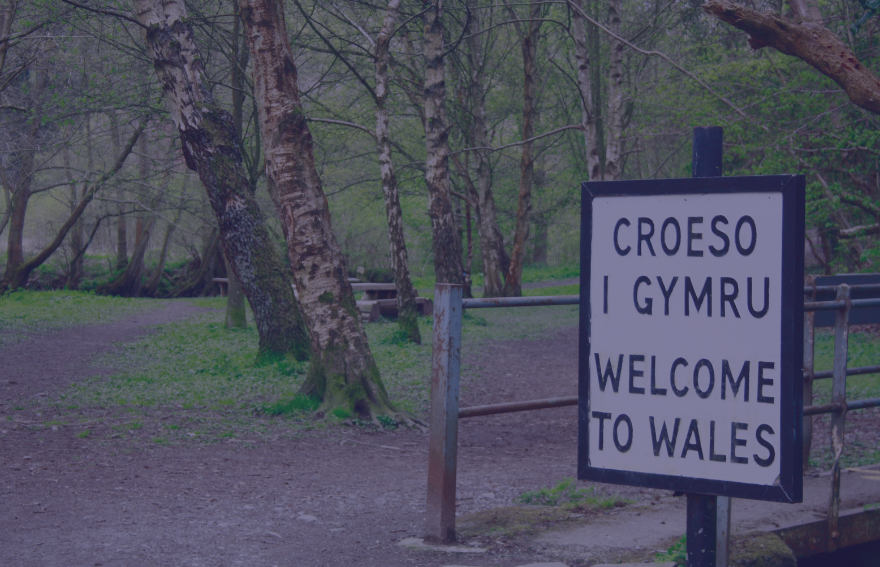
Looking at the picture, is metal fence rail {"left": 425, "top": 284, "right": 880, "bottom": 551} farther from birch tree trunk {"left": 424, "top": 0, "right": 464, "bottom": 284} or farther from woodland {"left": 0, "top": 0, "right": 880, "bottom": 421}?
birch tree trunk {"left": 424, "top": 0, "right": 464, "bottom": 284}

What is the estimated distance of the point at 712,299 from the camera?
1780 millimetres

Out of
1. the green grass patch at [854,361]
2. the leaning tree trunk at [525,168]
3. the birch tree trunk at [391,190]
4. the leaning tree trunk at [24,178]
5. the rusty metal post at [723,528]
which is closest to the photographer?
the rusty metal post at [723,528]

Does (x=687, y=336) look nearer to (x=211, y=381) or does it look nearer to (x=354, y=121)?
(x=211, y=381)

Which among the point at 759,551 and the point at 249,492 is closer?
the point at 759,551

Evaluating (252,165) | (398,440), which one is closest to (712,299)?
(398,440)

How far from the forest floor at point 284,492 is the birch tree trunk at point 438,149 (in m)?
5.82

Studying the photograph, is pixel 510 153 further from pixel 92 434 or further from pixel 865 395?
pixel 92 434

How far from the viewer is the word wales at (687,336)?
5.63ft

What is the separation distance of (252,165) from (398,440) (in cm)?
993

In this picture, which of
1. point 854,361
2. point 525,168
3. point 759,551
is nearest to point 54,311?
point 525,168

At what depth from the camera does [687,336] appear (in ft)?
5.90

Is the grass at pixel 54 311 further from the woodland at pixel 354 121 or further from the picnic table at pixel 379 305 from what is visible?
the picnic table at pixel 379 305

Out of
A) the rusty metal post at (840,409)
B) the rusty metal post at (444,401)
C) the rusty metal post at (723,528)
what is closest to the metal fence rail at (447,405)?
the rusty metal post at (444,401)

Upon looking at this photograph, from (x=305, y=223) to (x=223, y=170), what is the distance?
246 centimetres
